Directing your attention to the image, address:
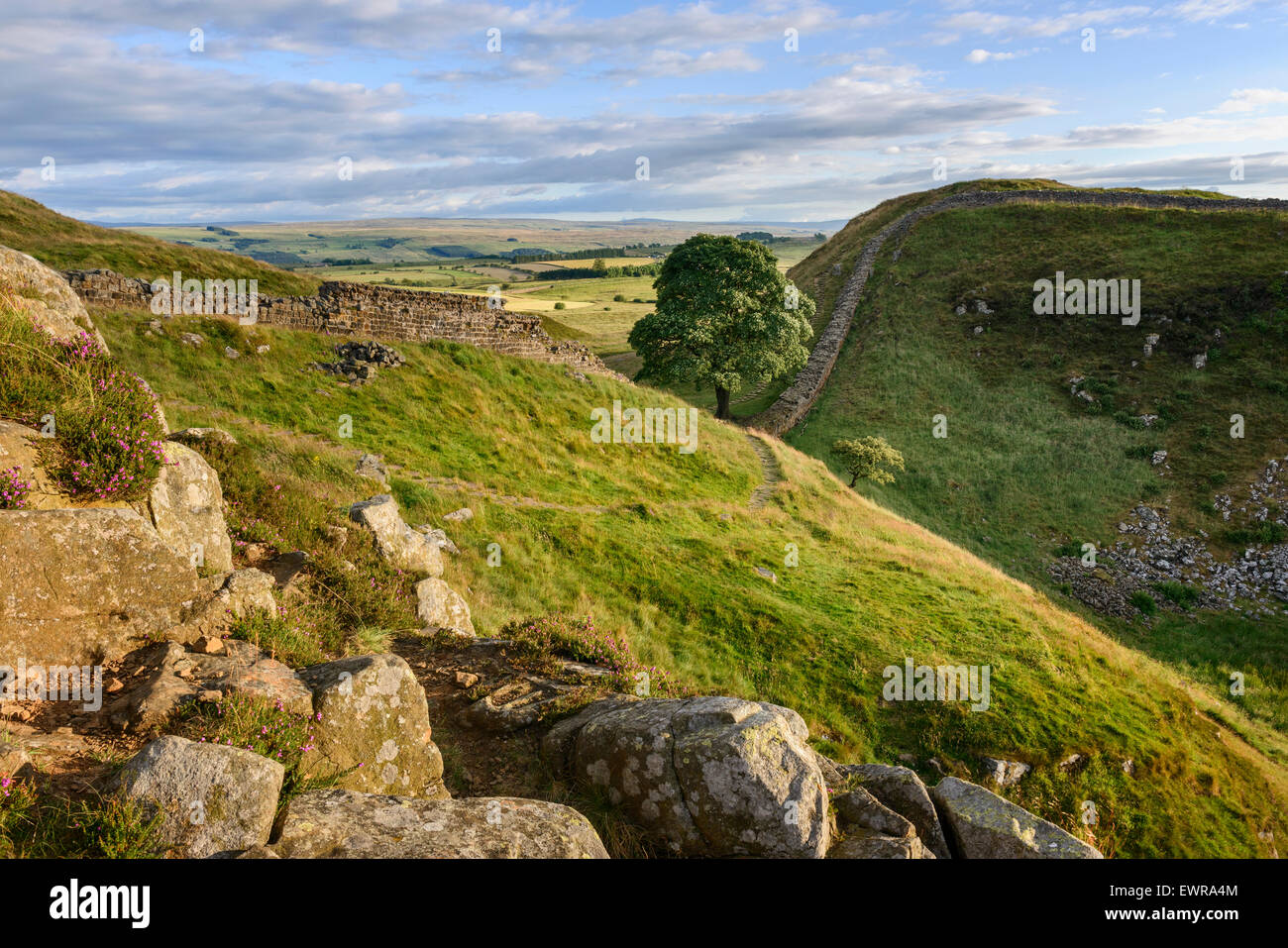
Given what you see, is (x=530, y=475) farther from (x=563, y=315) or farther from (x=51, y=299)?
(x=563, y=315)

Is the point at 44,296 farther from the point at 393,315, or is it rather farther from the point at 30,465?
the point at 393,315

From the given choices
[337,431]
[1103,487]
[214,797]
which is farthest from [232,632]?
[1103,487]

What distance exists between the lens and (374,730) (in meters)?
6.51

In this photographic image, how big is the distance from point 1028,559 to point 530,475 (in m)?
25.4

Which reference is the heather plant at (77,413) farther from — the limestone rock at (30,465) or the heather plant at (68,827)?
the heather plant at (68,827)

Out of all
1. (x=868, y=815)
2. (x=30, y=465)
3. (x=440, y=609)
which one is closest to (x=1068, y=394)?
(x=440, y=609)

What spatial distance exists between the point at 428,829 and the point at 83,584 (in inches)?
176

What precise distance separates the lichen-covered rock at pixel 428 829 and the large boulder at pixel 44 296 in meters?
7.72

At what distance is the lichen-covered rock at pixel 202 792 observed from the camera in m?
4.57

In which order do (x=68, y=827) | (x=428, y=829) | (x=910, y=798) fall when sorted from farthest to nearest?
(x=910, y=798) < (x=428, y=829) < (x=68, y=827)

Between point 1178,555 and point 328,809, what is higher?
point 328,809

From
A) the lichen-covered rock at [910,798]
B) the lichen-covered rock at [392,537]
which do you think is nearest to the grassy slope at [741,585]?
the lichen-covered rock at [392,537]

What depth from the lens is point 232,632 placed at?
7.63 m
